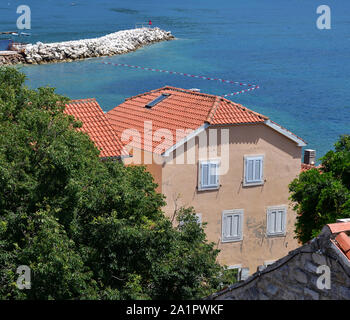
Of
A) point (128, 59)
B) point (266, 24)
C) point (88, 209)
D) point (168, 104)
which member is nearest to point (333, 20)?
point (266, 24)

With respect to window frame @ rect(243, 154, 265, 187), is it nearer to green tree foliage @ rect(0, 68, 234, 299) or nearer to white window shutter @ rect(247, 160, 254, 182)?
white window shutter @ rect(247, 160, 254, 182)

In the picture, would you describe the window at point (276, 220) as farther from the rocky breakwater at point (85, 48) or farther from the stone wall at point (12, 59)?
the rocky breakwater at point (85, 48)

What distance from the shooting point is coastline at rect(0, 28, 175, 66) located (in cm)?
8756

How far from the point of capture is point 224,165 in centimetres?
2578

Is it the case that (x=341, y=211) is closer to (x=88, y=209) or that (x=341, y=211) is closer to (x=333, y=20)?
(x=88, y=209)

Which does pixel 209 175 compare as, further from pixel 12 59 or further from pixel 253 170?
pixel 12 59

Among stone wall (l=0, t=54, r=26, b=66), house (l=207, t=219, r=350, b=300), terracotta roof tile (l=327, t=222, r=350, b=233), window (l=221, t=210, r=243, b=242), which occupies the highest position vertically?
stone wall (l=0, t=54, r=26, b=66)

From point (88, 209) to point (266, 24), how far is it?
131193 mm

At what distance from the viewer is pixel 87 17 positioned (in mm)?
151625

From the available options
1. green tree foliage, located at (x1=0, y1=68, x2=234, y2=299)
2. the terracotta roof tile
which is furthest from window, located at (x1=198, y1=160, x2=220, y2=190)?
the terracotta roof tile

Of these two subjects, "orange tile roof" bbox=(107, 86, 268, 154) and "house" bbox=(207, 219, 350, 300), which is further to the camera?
"orange tile roof" bbox=(107, 86, 268, 154)

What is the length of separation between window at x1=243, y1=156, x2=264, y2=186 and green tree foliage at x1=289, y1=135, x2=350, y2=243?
5.23m

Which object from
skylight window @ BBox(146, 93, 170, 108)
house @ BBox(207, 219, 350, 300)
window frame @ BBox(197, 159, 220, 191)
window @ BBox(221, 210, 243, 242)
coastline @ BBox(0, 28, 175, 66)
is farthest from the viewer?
coastline @ BBox(0, 28, 175, 66)

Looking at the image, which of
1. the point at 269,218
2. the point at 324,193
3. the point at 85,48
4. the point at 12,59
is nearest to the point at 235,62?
the point at 85,48
